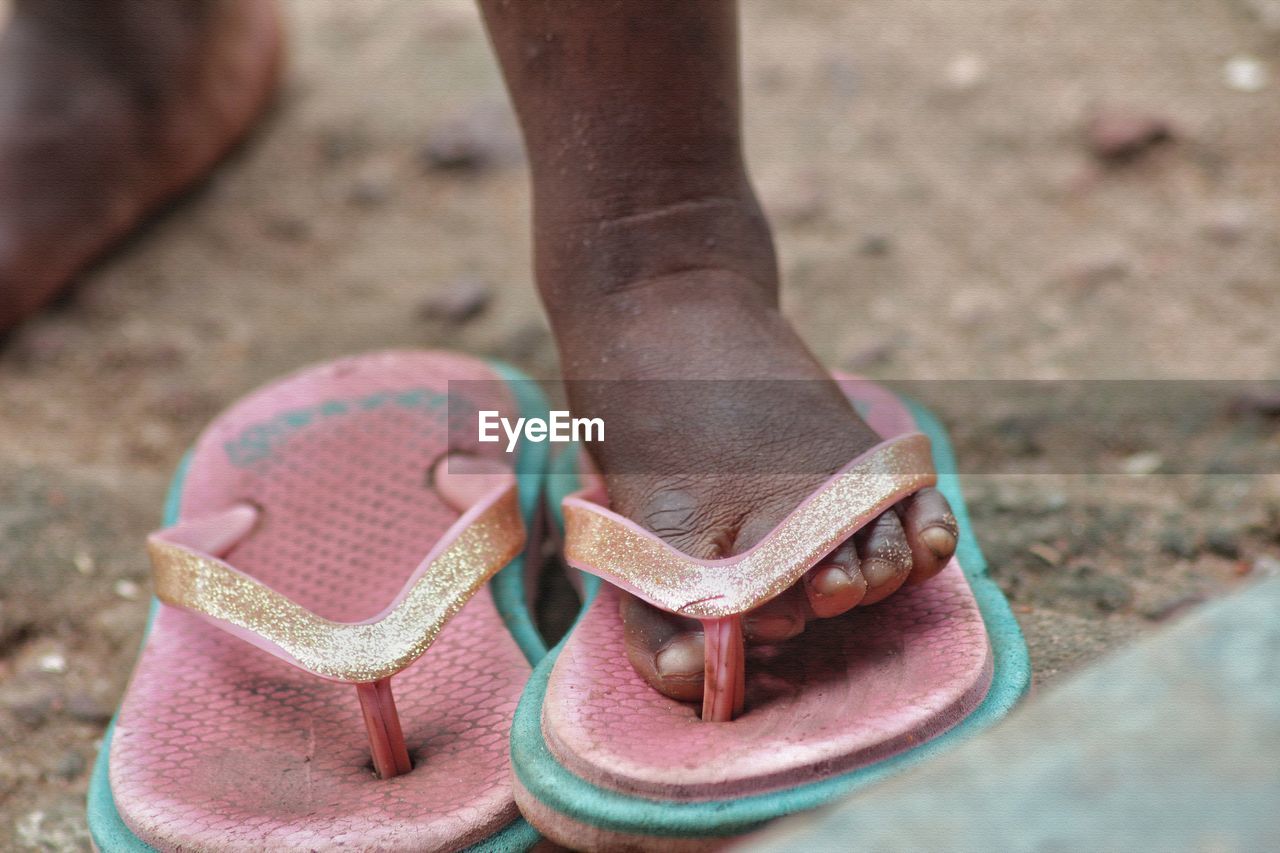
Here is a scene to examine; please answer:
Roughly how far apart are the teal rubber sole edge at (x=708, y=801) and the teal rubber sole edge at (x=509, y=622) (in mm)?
41

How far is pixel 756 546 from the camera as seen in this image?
77 cm

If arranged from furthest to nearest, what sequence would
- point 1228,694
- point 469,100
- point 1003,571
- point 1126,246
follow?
point 469,100 → point 1126,246 → point 1003,571 → point 1228,694

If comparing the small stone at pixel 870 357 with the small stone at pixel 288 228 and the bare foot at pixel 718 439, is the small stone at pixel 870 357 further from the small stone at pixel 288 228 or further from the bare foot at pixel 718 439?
the small stone at pixel 288 228

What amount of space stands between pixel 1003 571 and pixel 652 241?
399mm

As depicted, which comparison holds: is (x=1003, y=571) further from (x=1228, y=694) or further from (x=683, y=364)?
(x=1228, y=694)

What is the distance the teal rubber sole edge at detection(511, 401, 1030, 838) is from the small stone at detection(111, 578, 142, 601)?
1.64 ft

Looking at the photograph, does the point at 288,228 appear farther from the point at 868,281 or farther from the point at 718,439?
the point at 718,439

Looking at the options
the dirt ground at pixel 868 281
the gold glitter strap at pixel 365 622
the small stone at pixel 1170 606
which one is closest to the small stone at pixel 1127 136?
the dirt ground at pixel 868 281

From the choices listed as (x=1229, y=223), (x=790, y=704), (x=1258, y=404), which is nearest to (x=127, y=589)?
(x=790, y=704)

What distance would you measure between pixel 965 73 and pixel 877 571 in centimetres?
125

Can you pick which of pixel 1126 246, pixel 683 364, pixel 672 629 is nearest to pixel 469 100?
pixel 1126 246

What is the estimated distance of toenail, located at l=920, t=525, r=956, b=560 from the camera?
805mm

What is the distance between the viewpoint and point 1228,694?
51 centimetres

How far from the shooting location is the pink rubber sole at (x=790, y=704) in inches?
26.7
